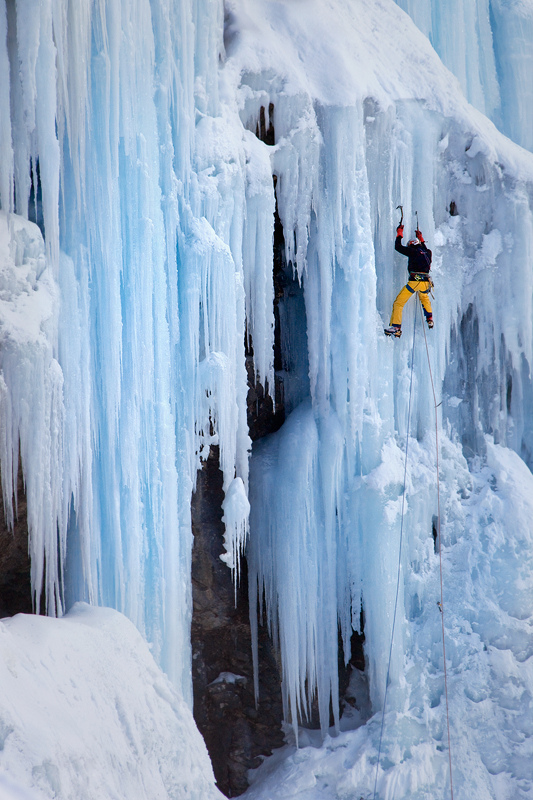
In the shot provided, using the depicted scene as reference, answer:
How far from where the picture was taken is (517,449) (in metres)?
9.28

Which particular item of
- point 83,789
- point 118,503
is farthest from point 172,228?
point 83,789

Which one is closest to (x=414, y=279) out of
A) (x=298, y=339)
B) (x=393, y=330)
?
(x=393, y=330)

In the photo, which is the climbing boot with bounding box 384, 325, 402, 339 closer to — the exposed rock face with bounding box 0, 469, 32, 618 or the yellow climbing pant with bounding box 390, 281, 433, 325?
the yellow climbing pant with bounding box 390, 281, 433, 325

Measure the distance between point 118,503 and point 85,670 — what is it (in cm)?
174

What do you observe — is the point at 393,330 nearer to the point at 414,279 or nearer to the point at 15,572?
the point at 414,279

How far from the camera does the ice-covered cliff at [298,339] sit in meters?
5.41

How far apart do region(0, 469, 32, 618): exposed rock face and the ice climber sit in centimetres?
391

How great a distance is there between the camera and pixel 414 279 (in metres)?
7.62

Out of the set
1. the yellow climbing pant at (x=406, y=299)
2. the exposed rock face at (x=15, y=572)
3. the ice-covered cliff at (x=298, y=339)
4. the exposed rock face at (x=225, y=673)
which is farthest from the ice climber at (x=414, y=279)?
the exposed rock face at (x=15, y=572)

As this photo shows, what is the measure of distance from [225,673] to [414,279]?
4.53 metres

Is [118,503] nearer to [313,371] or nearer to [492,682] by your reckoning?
[313,371]

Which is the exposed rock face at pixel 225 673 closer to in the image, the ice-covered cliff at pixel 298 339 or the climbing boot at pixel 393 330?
the ice-covered cliff at pixel 298 339

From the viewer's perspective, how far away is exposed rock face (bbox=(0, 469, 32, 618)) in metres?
6.45

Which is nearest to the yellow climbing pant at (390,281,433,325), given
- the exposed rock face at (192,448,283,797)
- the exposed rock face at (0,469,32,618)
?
the exposed rock face at (192,448,283,797)
